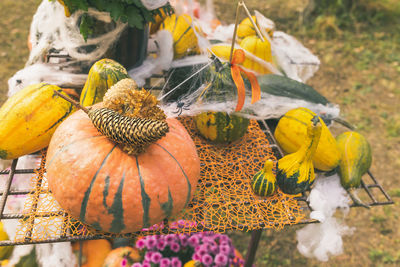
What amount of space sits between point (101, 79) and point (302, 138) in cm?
84

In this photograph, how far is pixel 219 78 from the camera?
141cm

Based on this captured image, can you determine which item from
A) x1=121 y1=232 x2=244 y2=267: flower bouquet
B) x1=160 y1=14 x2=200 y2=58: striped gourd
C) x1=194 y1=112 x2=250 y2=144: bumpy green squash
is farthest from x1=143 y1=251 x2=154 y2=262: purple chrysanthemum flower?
x1=160 y1=14 x2=200 y2=58: striped gourd

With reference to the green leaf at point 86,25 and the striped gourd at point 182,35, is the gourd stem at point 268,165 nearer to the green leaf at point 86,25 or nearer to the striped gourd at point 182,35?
the striped gourd at point 182,35

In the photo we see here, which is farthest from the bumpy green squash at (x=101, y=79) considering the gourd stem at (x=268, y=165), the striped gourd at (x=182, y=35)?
the gourd stem at (x=268, y=165)

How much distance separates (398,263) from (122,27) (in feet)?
7.61

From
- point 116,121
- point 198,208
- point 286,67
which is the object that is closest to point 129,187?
point 116,121

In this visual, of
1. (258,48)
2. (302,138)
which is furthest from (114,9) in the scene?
(302,138)

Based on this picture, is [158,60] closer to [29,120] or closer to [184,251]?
[29,120]

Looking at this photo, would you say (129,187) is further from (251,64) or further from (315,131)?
(251,64)

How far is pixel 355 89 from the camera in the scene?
3.54 meters

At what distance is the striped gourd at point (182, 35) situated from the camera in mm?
1771

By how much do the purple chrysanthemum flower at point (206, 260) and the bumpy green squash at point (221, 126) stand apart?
0.62 meters

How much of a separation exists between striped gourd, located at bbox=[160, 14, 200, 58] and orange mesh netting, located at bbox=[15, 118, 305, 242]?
0.58m

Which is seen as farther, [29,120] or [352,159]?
[352,159]
